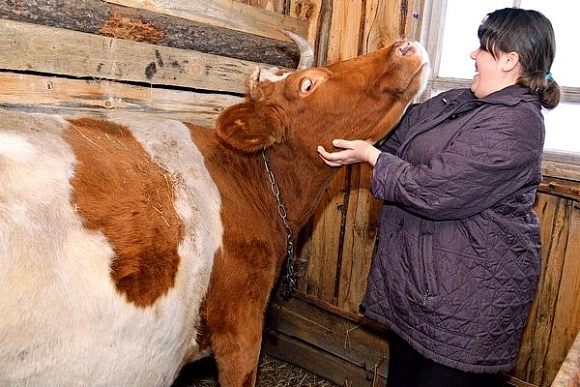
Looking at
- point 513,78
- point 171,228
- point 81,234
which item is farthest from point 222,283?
point 513,78

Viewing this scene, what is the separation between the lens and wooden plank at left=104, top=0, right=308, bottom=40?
10.7 ft

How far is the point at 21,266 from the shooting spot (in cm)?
175

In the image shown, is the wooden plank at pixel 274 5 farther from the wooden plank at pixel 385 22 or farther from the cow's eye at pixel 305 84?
the cow's eye at pixel 305 84

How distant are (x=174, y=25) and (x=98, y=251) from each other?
68.9 inches

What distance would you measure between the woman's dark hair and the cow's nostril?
386 mm

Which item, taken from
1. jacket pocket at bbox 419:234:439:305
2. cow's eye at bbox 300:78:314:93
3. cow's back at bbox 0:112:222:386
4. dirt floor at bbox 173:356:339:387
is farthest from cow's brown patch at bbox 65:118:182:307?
dirt floor at bbox 173:356:339:387

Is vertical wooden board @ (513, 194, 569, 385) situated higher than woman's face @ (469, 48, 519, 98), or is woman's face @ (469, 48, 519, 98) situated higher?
woman's face @ (469, 48, 519, 98)

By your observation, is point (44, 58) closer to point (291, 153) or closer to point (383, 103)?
point (291, 153)

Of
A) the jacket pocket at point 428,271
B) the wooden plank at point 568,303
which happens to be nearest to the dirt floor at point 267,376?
the wooden plank at point 568,303

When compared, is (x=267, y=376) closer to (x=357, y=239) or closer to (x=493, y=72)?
(x=357, y=239)

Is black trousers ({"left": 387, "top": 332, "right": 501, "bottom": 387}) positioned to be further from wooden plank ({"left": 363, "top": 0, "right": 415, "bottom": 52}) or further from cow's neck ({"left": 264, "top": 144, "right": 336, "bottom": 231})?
wooden plank ({"left": 363, "top": 0, "right": 415, "bottom": 52})

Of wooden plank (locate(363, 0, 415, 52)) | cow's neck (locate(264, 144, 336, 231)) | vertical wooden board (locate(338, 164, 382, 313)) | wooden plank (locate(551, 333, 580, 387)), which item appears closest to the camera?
wooden plank (locate(551, 333, 580, 387))

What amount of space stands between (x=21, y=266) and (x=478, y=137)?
1.75 m

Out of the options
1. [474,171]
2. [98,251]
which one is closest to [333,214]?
[474,171]
